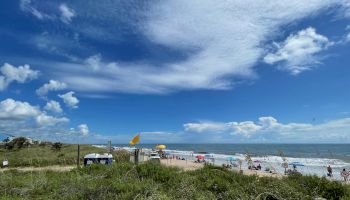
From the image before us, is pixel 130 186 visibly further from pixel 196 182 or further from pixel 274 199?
pixel 274 199

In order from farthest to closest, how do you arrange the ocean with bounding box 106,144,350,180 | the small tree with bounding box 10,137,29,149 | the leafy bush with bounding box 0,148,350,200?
1. the small tree with bounding box 10,137,29,149
2. the ocean with bounding box 106,144,350,180
3. the leafy bush with bounding box 0,148,350,200

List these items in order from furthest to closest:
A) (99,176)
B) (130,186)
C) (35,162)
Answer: (35,162) < (99,176) < (130,186)

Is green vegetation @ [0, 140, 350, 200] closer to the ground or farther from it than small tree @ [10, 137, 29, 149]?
closer to the ground

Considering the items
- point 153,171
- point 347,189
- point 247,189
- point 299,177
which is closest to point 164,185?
point 153,171

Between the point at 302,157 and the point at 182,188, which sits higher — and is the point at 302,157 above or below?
→ below

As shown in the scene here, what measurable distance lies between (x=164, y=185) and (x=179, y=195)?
6.44 feet

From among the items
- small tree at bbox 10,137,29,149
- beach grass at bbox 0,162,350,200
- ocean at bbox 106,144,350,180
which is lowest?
ocean at bbox 106,144,350,180

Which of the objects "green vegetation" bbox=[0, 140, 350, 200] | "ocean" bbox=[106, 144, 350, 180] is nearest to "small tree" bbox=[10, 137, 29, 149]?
"ocean" bbox=[106, 144, 350, 180]

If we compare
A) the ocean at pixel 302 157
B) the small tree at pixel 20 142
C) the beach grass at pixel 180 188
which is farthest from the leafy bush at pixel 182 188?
the small tree at pixel 20 142

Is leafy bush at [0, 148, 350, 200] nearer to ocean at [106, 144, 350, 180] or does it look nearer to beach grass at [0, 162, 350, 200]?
beach grass at [0, 162, 350, 200]

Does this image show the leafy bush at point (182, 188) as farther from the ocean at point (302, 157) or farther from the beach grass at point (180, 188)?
the ocean at point (302, 157)

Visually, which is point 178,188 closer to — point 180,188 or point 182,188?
point 180,188

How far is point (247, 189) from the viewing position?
778cm

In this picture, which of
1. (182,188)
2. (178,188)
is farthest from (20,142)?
(182,188)
